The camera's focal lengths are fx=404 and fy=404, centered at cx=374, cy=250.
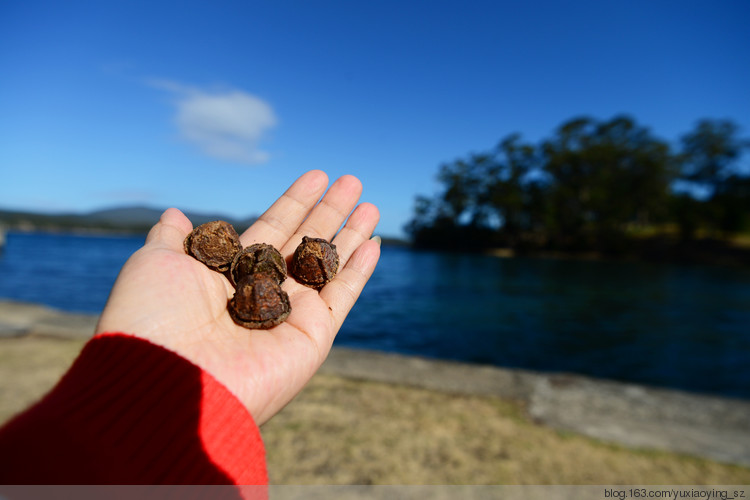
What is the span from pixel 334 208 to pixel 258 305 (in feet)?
5.88

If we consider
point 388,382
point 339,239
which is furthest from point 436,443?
point 339,239

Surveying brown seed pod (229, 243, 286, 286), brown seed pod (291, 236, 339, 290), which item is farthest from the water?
brown seed pod (229, 243, 286, 286)

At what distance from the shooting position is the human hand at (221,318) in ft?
7.76

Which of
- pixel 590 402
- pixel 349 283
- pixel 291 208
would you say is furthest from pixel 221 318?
pixel 590 402

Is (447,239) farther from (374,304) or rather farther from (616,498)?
(616,498)

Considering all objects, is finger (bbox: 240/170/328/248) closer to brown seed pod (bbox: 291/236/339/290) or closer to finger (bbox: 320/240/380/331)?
brown seed pod (bbox: 291/236/339/290)

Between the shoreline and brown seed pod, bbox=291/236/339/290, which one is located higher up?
brown seed pod, bbox=291/236/339/290

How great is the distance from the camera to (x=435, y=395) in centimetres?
688


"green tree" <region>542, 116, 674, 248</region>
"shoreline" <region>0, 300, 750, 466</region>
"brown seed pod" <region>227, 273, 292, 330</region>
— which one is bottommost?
"shoreline" <region>0, 300, 750, 466</region>

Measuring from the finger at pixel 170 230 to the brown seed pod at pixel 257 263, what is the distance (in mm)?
473

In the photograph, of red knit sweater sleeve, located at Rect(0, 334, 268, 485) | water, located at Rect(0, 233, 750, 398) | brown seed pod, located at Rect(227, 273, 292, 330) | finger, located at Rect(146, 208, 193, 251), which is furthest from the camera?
water, located at Rect(0, 233, 750, 398)

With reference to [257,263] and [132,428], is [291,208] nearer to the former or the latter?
[257,263]

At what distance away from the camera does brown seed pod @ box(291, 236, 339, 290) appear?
143 inches

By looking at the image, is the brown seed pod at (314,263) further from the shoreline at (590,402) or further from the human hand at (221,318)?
the shoreline at (590,402)
